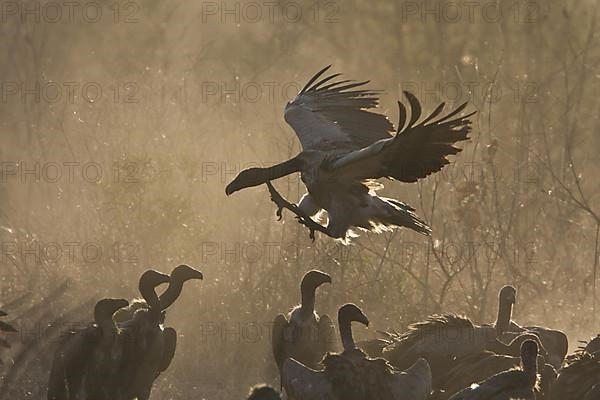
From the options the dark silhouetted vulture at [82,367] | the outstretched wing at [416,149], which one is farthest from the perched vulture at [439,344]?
the dark silhouetted vulture at [82,367]

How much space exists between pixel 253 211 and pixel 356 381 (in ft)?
20.6

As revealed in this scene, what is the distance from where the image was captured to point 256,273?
44.1 ft

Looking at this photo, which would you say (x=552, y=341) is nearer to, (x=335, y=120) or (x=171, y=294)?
(x=335, y=120)

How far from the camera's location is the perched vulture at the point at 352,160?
897 cm

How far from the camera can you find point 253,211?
1461 centimetres

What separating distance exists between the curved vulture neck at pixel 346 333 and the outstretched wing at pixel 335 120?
1299 millimetres

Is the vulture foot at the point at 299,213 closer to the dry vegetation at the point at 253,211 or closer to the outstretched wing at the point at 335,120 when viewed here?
the outstretched wing at the point at 335,120

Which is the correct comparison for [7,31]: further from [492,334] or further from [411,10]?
[492,334]

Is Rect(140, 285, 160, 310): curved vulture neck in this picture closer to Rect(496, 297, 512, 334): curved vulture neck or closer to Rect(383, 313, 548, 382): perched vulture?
Rect(383, 313, 548, 382): perched vulture

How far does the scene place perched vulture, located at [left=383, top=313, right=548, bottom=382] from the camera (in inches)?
386

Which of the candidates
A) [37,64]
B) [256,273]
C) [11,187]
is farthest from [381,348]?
[37,64]

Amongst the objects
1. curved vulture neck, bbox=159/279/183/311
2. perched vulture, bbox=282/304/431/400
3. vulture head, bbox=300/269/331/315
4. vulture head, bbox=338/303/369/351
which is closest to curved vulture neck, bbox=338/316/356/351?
vulture head, bbox=338/303/369/351

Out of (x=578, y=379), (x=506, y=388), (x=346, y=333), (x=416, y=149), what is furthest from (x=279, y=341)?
(x=506, y=388)

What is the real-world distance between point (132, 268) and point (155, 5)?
29.3ft
